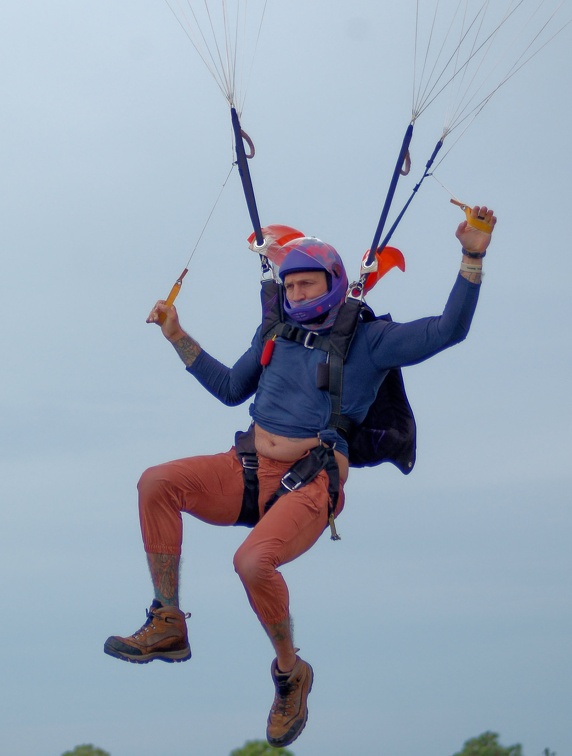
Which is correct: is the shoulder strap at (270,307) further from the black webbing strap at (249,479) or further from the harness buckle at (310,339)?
the black webbing strap at (249,479)

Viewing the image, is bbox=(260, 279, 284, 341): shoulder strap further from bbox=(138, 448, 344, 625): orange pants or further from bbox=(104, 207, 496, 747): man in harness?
bbox=(138, 448, 344, 625): orange pants

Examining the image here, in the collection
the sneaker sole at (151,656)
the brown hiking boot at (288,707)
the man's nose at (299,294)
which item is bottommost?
the brown hiking boot at (288,707)

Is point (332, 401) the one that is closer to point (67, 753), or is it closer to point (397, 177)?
point (397, 177)

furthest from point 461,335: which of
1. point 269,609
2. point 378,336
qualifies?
point 269,609

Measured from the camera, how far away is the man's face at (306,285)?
30.7 ft

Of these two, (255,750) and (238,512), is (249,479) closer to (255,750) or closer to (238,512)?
(238,512)

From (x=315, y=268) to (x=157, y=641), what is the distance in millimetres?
2542

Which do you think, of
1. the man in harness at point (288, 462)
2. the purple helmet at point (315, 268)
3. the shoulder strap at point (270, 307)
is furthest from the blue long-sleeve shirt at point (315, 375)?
the purple helmet at point (315, 268)

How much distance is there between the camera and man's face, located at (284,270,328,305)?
9.35 meters

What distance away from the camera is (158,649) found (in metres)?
9.22

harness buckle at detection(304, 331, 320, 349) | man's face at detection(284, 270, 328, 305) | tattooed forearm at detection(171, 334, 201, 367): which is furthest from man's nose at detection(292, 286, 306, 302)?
tattooed forearm at detection(171, 334, 201, 367)

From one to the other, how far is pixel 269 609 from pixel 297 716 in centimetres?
87

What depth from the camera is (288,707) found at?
30.5 feet

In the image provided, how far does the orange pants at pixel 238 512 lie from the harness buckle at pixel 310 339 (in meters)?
0.77
